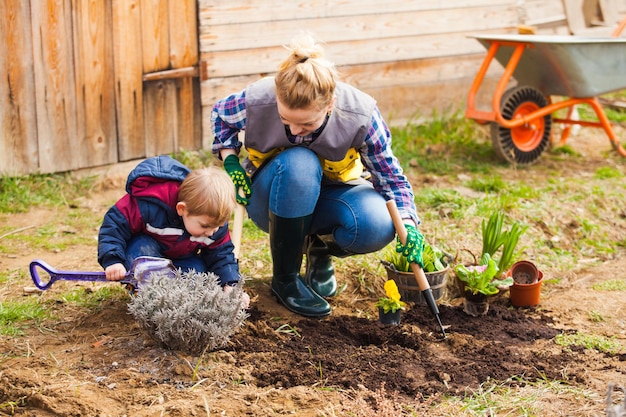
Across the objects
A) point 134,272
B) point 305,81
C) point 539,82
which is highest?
point 305,81

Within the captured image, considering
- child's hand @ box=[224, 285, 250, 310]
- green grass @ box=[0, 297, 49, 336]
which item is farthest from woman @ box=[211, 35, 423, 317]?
green grass @ box=[0, 297, 49, 336]

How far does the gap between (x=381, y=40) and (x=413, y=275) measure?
10.0ft

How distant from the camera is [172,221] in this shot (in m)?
3.42

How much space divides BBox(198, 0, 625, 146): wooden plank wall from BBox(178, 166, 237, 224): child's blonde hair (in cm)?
245

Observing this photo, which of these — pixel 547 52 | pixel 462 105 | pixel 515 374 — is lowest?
pixel 515 374

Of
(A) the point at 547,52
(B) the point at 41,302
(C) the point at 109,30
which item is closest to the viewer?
(B) the point at 41,302

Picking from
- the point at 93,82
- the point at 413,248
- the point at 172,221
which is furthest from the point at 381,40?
the point at 172,221

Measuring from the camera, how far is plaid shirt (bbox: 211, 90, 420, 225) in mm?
3535

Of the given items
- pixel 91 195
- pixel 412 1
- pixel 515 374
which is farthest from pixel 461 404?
pixel 412 1

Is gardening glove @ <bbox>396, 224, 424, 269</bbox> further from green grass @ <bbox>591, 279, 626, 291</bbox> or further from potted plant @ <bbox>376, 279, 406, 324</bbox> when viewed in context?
green grass @ <bbox>591, 279, 626, 291</bbox>

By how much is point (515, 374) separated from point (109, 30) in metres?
3.33

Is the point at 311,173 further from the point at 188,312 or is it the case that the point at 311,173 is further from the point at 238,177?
the point at 188,312

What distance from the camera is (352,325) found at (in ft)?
11.7

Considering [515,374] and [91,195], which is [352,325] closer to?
[515,374]
